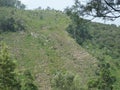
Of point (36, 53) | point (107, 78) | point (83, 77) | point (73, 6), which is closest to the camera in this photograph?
point (73, 6)

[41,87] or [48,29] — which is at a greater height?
[48,29]

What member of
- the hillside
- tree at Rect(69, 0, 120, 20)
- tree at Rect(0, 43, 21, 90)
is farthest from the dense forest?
tree at Rect(69, 0, 120, 20)

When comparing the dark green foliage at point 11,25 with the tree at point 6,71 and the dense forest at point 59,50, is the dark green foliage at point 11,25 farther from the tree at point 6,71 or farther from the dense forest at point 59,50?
the tree at point 6,71

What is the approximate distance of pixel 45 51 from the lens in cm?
8050

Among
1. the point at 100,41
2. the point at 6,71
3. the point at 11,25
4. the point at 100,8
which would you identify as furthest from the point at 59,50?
the point at 100,8

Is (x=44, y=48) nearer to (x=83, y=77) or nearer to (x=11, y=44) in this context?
(x=11, y=44)

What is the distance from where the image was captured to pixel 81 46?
88.3 m

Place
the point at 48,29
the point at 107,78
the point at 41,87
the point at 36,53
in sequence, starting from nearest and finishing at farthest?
Result: the point at 107,78 → the point at 41,87 → the point at 36,53 → the point at 48,29

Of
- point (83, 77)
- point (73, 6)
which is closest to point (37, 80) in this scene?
point (83, 77)

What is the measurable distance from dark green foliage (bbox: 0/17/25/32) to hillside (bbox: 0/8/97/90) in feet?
2.78

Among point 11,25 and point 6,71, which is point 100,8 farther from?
point 11,25

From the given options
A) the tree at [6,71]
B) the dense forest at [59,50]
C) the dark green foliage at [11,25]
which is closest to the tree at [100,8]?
the tree at [6,71]

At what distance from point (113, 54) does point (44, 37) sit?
1602 cm

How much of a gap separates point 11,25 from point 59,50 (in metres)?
13.9
